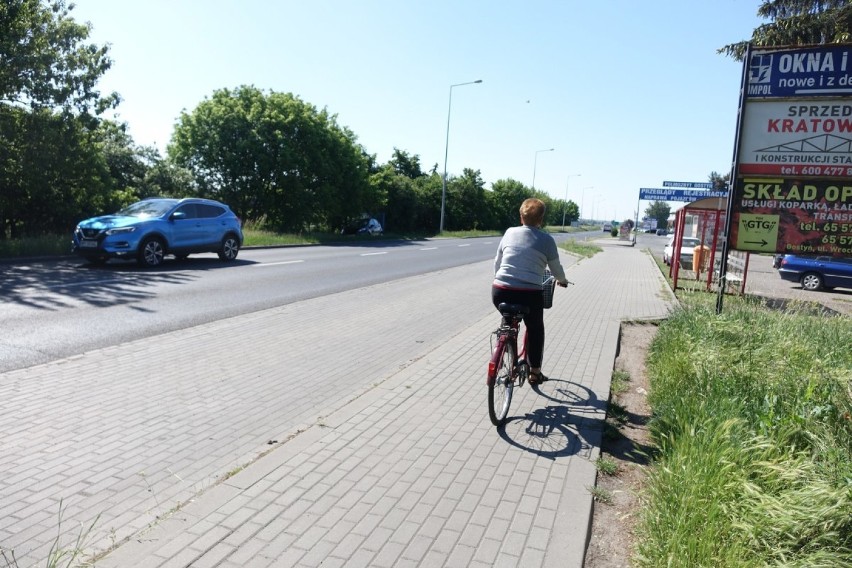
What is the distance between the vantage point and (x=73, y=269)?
47.4 feet

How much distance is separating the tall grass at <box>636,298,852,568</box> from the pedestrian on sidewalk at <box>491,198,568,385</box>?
1348 millimetres

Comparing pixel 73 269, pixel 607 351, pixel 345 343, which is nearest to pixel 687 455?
pixel 607 351

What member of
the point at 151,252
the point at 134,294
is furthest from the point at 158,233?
the point at 134,294

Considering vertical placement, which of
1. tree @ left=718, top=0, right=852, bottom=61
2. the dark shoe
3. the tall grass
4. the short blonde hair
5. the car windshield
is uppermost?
tree @ left=718, top=0, right=852, bottom=61

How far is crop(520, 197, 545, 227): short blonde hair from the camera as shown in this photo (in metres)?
5.32

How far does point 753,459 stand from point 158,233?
15.0 m

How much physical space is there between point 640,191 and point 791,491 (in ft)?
67.3

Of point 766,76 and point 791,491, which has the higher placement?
point 766,76

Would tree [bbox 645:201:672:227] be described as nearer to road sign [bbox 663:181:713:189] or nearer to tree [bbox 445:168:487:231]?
tree [bbox 445:168:487:231]

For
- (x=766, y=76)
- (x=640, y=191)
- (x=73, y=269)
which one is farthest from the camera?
(x=640, y=191)

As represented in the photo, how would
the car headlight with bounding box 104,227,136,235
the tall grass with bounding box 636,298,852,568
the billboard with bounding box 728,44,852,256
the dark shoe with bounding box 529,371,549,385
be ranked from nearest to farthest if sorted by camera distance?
the tall grass with bounding box 636,298,852,568
the dark shoe with bounding box 529,371,549,385
the billboard with bounding box 728,44,852,256
the car headlight with bounding box 104,227,136,235

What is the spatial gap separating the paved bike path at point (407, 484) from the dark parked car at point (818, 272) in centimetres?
1683

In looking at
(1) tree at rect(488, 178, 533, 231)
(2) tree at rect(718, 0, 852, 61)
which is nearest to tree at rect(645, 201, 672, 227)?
(1) tree at rect(488, 178, 533, 231)

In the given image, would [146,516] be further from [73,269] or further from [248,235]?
[248,235]
